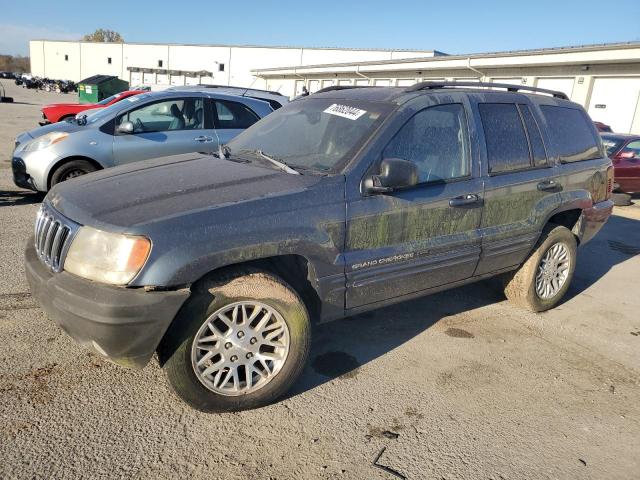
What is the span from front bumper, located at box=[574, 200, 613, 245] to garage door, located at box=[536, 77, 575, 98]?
658 inches

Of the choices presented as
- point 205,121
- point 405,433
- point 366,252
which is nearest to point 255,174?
point 366,252

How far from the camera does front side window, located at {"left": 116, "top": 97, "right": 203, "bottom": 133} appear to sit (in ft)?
22.9

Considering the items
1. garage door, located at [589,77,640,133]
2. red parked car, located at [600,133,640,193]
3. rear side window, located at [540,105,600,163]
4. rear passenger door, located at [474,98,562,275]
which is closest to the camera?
rear passenger door, located at [474,98,562,275]

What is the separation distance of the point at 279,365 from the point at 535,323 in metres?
2.62

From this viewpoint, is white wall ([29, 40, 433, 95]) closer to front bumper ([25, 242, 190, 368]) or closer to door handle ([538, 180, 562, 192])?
door handle ([538, 180, 562, 192])

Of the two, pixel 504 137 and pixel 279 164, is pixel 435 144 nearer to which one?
pixel 504 137

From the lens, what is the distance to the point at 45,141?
6672 mm

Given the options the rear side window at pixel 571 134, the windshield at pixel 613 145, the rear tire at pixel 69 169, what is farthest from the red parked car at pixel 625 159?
the rear tire at pixel 69 169

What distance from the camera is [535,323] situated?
14.4ft

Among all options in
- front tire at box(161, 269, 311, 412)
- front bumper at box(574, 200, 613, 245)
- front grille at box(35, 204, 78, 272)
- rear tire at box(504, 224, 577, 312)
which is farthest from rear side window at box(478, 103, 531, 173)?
front grille at box(35, 204, 78, 272)

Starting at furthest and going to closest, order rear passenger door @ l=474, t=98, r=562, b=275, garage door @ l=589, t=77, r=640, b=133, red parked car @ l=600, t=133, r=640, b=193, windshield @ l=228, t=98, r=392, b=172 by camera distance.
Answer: garage door @ l=589, t=77, r=640, b=133 → red parked car @ l=600, t=133, r=640, b=193 → rear passenger door @ l=474, t=98, r=562, b=275 → windshield @ l=228, t=98, r=392, b=172

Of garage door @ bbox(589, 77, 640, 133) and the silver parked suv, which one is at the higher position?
garage door @ bbox(589, 77, 640, 133)

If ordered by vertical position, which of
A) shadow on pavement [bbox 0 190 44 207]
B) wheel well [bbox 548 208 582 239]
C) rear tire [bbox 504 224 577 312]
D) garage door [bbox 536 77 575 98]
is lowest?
shadow on pavement [bbox 0 190 44 207]

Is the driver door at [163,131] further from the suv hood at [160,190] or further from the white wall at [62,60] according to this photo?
the white wall at [62,60]
